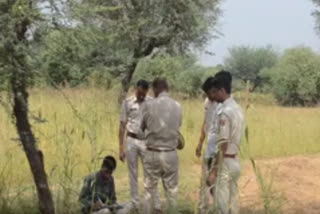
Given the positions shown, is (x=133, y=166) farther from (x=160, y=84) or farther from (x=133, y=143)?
(x=160, y=84)

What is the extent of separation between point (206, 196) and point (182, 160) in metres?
8.83

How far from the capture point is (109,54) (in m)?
8.02

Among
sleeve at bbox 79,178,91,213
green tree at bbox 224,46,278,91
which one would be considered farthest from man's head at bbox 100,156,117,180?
green tree at bbox 224,46,278,91

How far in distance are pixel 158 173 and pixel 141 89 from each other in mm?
1137

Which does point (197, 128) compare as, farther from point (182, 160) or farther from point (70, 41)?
point (70, 41)

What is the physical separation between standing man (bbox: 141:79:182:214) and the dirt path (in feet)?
2.97

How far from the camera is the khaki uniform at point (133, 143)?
31.1 ft

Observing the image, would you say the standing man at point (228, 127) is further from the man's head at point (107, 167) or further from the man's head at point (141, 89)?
the man's head at point (141, 89)

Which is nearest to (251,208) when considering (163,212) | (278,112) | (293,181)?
(163,212)

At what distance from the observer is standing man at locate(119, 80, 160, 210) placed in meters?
9.46

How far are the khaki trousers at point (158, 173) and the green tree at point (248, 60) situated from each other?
62.3 metres

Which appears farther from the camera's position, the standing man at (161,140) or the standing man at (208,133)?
the standing man at (161,140)

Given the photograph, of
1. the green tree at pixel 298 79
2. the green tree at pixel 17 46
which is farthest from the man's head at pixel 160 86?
the green tree at pixel 298 79

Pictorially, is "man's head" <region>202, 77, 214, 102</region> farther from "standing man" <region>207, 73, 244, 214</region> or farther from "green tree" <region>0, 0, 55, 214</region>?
"green tree" <region>0, 0, 55, 214</region>
